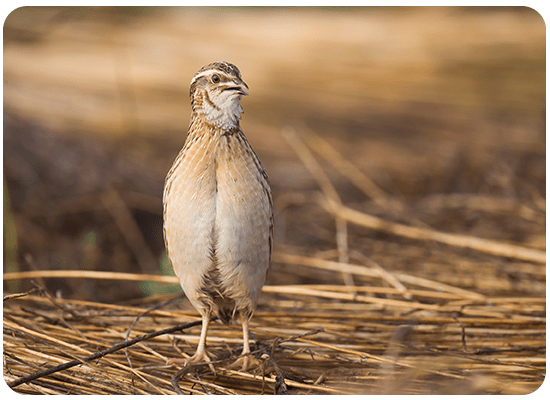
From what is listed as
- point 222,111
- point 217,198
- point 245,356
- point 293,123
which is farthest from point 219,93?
point 293,123

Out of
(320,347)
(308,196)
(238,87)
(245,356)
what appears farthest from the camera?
(308,196)

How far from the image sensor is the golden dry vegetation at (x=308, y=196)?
230 cm

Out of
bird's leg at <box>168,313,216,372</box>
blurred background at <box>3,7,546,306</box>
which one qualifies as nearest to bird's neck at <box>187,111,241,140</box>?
bird's leg at <box>168,313,216,372</box>

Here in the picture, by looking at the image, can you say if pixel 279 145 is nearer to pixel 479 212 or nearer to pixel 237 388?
pixel 479 212

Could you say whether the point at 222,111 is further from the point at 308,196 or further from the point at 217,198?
the point at 308,196

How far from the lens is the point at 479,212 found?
4336 millimetres

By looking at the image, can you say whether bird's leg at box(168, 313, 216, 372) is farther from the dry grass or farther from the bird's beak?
the bird's beak

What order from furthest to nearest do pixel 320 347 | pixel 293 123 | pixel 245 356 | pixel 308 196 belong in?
pixel 293 123 < pixel 308 196 < pixel 320 347 < pixel 245 356

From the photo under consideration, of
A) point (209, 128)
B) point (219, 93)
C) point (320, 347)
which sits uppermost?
point (219, 93)

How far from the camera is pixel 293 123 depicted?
6.36m

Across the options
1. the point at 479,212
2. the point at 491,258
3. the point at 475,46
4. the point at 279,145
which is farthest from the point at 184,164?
the point at 475,46

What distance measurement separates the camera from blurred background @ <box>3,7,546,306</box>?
4.08 metres

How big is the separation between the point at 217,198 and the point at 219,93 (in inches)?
17.4

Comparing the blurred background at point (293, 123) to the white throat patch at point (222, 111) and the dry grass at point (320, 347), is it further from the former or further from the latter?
the white throat patch at point (222, 111)
